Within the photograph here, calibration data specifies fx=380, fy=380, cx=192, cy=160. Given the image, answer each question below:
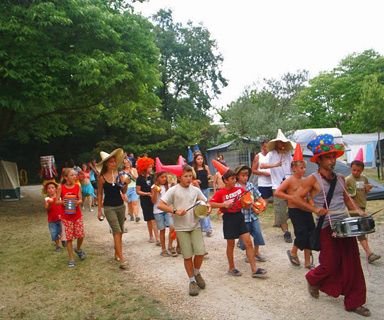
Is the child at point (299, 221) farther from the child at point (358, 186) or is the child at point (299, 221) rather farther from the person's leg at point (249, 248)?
the child at point (358, 186)

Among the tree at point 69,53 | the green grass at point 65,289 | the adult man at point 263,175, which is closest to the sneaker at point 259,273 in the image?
the green grass at point 65,289

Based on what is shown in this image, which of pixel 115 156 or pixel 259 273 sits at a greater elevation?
pixel 115 156

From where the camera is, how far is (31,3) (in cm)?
1201

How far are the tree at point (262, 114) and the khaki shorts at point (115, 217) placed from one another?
12133 mm

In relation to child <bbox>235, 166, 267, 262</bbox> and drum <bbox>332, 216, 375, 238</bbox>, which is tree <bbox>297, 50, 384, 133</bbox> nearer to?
child <bbox>235, 166, 267, 262</bbox>

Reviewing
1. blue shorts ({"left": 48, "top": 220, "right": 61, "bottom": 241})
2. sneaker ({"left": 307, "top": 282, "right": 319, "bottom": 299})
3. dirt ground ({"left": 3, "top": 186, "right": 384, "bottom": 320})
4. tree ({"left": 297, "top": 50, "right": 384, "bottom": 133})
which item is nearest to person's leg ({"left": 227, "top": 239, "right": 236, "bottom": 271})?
dirt ground ({"left": 3, "top": 186, "right": 384, "bottom": 320})

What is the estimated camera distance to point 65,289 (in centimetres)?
537

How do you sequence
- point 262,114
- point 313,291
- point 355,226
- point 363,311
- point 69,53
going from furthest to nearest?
1. point 262,114
2. point 69,53
3. point 313,291
4. point 363,311
5. point 355,226

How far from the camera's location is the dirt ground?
4.17 m

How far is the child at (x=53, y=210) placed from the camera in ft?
24.4

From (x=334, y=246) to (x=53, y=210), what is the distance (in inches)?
218

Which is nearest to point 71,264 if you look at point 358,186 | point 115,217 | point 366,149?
point 115,217

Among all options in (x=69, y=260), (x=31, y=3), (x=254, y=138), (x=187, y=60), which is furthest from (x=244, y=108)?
(x=187, y=60)

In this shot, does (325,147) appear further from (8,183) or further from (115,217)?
(8,183)
